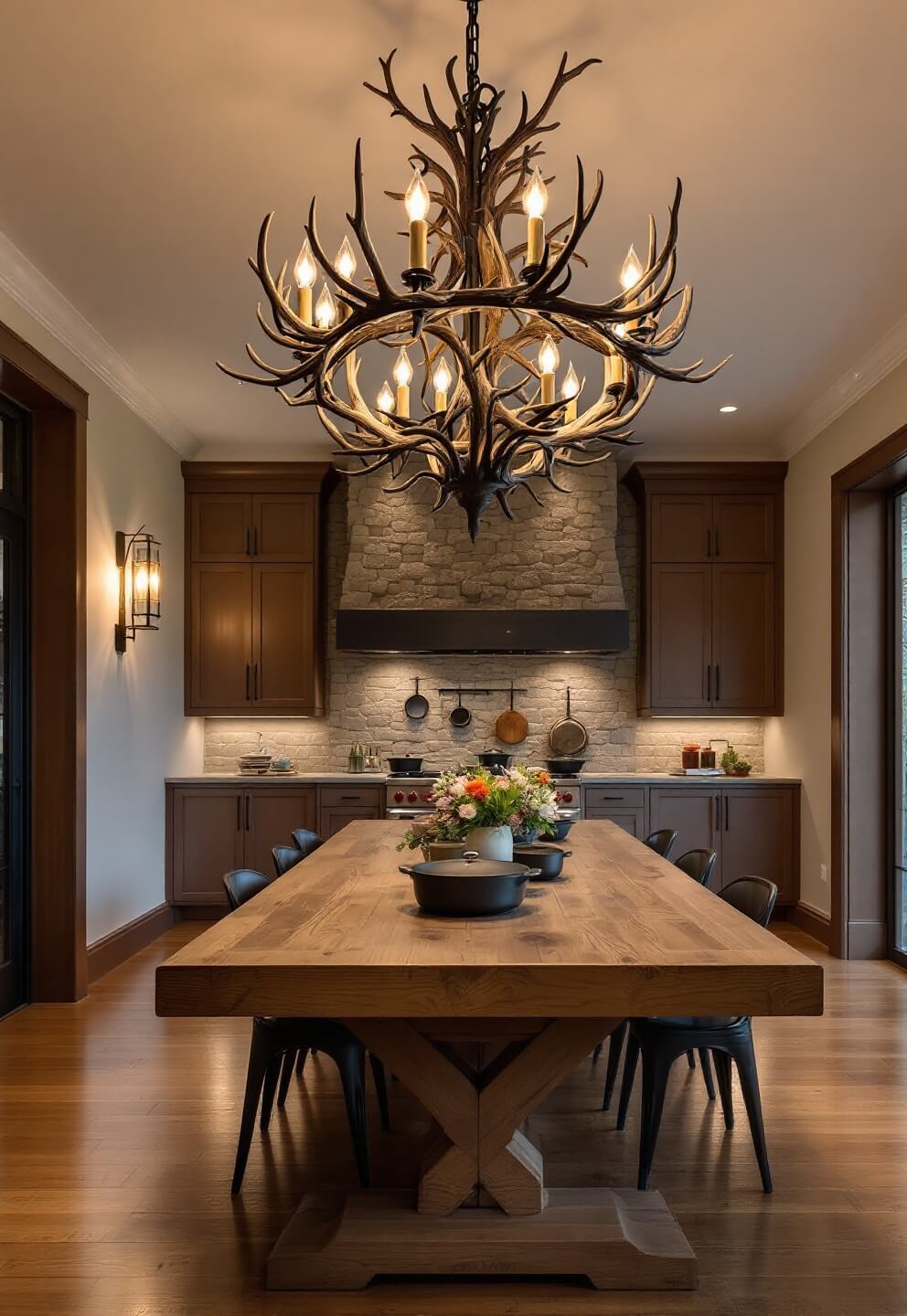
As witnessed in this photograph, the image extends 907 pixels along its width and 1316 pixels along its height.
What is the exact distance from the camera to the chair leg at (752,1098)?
306 centimetres

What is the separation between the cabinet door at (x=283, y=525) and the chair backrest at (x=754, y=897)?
4.64 m

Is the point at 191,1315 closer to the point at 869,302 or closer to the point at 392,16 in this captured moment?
the point at 392,16

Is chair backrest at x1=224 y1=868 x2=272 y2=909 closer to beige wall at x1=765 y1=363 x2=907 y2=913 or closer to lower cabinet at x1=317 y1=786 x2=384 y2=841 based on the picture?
lower cabinet at x1=317 y1=786 x2=384 y2=841

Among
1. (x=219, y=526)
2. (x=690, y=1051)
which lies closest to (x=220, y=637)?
(x=219, y=526)

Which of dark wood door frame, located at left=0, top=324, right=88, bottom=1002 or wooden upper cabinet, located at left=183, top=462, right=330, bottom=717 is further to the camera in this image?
wooden upper cabinet, located at left=183, top=462, right=330, bottom=717

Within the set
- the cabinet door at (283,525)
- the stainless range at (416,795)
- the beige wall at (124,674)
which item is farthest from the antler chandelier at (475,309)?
the cabinet door at (283,525)

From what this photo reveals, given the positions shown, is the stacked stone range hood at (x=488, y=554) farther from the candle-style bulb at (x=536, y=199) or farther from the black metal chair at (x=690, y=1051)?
the candle-style bulb at (x=536, y=199)

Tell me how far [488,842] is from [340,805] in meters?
4.02

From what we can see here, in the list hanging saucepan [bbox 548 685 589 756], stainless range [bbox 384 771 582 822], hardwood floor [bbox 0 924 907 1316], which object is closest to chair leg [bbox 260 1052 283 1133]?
hardwood floor [bbox 0 924 907 1316]

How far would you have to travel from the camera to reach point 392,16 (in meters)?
2.93

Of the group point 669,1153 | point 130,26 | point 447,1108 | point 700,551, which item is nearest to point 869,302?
point 700,551

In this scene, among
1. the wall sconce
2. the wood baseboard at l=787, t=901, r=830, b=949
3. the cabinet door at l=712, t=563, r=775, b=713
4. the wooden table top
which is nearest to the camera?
the wooden table top

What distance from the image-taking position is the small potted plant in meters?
7.37

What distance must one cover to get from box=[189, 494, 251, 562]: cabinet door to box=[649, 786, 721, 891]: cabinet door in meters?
3.23
